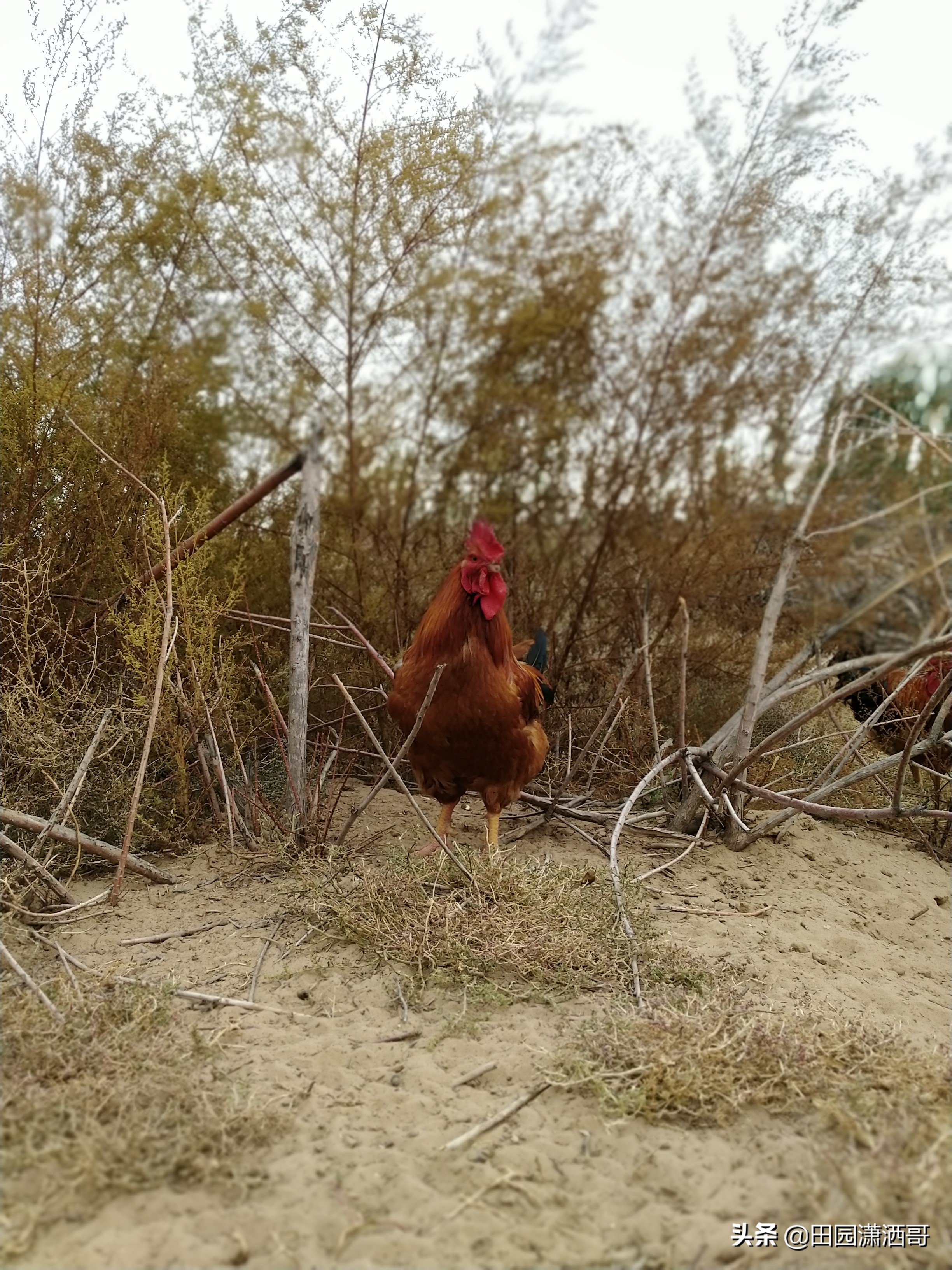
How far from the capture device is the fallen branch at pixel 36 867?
2.58 metres

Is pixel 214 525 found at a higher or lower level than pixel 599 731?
higher

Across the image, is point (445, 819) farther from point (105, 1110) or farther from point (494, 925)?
point (105, 1110)

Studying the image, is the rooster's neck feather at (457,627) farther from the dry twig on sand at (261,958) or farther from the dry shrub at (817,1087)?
the dry shrub at (817,1087)

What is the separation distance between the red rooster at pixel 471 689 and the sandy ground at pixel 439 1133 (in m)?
0.71

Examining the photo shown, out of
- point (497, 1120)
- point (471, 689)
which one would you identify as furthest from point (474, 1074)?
point (471, 689)

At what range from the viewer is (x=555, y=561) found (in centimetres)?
409

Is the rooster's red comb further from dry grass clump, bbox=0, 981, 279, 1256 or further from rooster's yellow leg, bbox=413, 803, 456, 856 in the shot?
dry grass clump, bbox=0, 981, 279, 1256

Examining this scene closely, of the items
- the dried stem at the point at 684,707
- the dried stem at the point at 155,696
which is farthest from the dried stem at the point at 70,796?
the dried stem at the point at 684,707

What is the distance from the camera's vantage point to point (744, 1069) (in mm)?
2018

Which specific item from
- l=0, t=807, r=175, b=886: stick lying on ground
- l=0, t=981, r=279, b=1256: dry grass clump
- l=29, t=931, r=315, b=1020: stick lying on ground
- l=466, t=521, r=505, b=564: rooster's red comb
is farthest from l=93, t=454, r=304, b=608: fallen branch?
l=0, t=981, r=279, b=1256: dry grass clump

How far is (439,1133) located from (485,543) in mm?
1876

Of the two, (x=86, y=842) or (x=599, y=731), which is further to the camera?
(x=599, y=731)

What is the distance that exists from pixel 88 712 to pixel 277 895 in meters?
1.03

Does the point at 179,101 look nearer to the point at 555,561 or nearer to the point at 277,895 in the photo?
the point at 555,561
